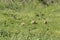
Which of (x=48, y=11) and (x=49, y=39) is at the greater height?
(x=49, y=39)

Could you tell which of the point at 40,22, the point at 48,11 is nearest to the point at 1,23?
the point at 40,22

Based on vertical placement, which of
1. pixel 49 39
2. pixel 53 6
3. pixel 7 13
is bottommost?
pixel 53 6

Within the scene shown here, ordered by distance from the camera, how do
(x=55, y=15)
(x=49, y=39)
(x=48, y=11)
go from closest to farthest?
(x=49, y=39) < (x=55, y=15) < (x=48, y=11)

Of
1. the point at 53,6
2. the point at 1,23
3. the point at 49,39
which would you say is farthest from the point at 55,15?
the point at 49,39

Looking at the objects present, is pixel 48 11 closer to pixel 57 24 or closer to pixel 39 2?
pixel 39 2

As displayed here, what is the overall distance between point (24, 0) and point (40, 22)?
885 centimetres

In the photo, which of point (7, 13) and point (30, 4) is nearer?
point (7, 13)

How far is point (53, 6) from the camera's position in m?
28.5

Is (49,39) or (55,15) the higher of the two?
(49,39)

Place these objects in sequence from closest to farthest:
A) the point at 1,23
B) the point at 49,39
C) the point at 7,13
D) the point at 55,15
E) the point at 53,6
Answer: the point at 49,39 → the point at 1,23 → the point at 7,13 → the point at 55,15 → the point at 53,6

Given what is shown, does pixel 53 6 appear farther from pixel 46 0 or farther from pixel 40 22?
pixel 40 22

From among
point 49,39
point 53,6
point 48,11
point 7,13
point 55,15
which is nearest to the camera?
point 49,39

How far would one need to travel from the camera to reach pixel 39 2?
29.1 metres

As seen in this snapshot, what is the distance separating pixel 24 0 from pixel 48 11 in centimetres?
353
